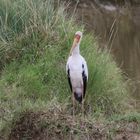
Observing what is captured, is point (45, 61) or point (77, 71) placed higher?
point (77, 71)

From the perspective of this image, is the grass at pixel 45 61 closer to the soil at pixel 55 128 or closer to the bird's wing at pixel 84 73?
the bird's wing at pixel 84 73

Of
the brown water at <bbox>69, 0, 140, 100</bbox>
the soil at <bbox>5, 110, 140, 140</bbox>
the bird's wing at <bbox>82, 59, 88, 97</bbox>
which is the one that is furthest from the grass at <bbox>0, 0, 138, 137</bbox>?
the brown water at <bbox>69, 0, 140, 100</bbox>

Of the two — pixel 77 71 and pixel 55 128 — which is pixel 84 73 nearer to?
pixel 77 71

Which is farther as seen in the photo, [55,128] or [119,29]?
[119,29]

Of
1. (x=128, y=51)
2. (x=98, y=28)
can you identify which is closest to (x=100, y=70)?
(x=128, y=51)

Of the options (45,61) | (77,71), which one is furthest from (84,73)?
(45,61)

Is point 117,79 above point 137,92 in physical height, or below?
above

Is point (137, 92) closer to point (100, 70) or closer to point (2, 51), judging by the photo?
point (100, 70)

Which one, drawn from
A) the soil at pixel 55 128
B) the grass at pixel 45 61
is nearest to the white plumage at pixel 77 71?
the grass at pixel 45 61

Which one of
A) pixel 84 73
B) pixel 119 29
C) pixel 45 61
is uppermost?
pixel 84 73

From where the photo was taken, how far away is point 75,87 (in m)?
7.23

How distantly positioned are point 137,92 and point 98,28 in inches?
299

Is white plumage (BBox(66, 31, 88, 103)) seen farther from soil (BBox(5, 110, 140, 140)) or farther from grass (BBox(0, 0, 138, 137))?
soil (BBox(5, 110, 140, 140))

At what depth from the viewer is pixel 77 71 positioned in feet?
23.0
